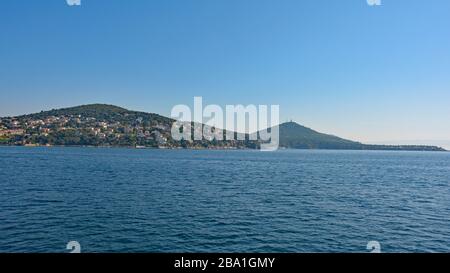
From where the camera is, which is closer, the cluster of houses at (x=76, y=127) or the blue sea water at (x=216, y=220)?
the blue sea water at (x=216, y=220)

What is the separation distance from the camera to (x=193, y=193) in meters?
27.1

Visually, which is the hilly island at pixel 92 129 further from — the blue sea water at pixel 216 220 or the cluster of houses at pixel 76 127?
the blue sea water at pixel 216 220

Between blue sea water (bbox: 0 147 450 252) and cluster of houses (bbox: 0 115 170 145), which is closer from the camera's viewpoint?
blue sea water (bbox: 0 147 450 252)

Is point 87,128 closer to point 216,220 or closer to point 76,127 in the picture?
point 76,127

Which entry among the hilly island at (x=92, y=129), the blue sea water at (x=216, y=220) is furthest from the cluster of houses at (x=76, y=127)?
the blue sea water at (x=216, y=220)

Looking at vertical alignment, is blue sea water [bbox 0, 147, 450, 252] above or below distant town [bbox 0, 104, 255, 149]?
below

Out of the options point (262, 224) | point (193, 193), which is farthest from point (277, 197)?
point (262, 224)

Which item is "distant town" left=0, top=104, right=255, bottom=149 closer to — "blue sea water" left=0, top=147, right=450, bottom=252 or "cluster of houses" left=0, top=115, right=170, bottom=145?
"cluster of houses" left=0, top=115, right=170, bottom=145

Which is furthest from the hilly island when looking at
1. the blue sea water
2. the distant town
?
the blue sea water

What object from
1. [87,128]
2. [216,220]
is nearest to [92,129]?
[87,128]
